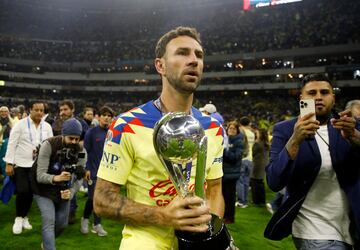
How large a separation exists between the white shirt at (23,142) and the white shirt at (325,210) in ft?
15.2

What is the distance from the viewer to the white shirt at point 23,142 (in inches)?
225

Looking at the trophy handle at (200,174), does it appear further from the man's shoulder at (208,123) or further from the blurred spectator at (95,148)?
the blurred spectator at (95,148)

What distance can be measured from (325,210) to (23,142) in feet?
16.4

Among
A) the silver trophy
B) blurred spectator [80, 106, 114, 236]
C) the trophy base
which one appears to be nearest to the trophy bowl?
the silver trophy

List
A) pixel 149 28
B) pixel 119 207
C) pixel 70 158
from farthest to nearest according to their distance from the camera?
pixel 149 28, pixel 70 158, pixel 119 207

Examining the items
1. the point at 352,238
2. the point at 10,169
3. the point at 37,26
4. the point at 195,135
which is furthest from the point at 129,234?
the point at 37,26

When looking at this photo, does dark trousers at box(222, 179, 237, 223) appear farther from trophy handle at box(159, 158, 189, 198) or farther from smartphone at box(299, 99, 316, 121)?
trophy handle at box(159, 158, 189, 198)

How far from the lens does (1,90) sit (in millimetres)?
53250

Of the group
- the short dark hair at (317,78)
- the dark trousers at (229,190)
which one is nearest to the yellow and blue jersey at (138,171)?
the short dark hair at (317,78)

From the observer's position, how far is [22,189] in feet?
18.3

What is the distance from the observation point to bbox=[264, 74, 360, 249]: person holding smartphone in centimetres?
250

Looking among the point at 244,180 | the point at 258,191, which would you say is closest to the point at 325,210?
the point at 244,180

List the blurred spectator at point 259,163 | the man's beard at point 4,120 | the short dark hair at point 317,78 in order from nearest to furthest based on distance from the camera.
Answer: the short dark hair at point 317,78
the blurred spectator at point 259,163
the man's beard at point 4,120

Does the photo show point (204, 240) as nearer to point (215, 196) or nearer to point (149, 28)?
point (215, 196)
